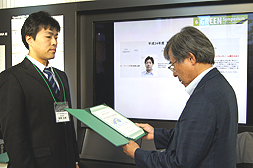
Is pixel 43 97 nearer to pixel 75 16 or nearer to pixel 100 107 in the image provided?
pixel 100 107

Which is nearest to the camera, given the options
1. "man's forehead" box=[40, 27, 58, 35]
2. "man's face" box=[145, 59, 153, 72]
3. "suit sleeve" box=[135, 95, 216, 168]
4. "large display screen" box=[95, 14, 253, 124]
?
"suit sleeve" box=[135, 95, 216, 168]

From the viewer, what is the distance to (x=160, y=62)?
2.14 metres

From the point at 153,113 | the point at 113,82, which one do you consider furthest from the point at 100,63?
the point at 153,113

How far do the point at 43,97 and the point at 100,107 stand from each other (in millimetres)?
374

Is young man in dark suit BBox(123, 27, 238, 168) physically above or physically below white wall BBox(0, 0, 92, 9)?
below

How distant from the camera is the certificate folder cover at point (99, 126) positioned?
114 cm

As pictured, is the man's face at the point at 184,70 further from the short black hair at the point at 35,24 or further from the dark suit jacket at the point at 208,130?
the short black hair at the point at 35,24

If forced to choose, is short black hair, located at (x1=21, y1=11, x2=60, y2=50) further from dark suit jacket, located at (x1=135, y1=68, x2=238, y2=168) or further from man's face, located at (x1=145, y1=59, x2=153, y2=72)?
dark suit jacket, located at (x1=135, y1=68, x2=238, y2=168)

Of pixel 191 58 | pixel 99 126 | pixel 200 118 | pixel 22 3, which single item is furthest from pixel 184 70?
pixel 22 3

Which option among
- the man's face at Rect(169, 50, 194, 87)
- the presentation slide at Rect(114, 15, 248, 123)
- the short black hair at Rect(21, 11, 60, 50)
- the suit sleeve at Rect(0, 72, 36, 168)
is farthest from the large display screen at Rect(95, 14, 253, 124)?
the suit sleeve at Rect(0, 72, 36, 168)

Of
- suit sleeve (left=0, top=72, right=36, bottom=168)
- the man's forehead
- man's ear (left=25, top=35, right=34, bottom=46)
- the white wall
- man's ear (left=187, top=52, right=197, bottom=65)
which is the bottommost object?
suit sleeve (left=0, top=72, right=36, bottom=168)

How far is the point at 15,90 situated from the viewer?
53.9 inches

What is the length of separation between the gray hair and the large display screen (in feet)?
3.00

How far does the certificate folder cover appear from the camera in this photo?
1.14 m
